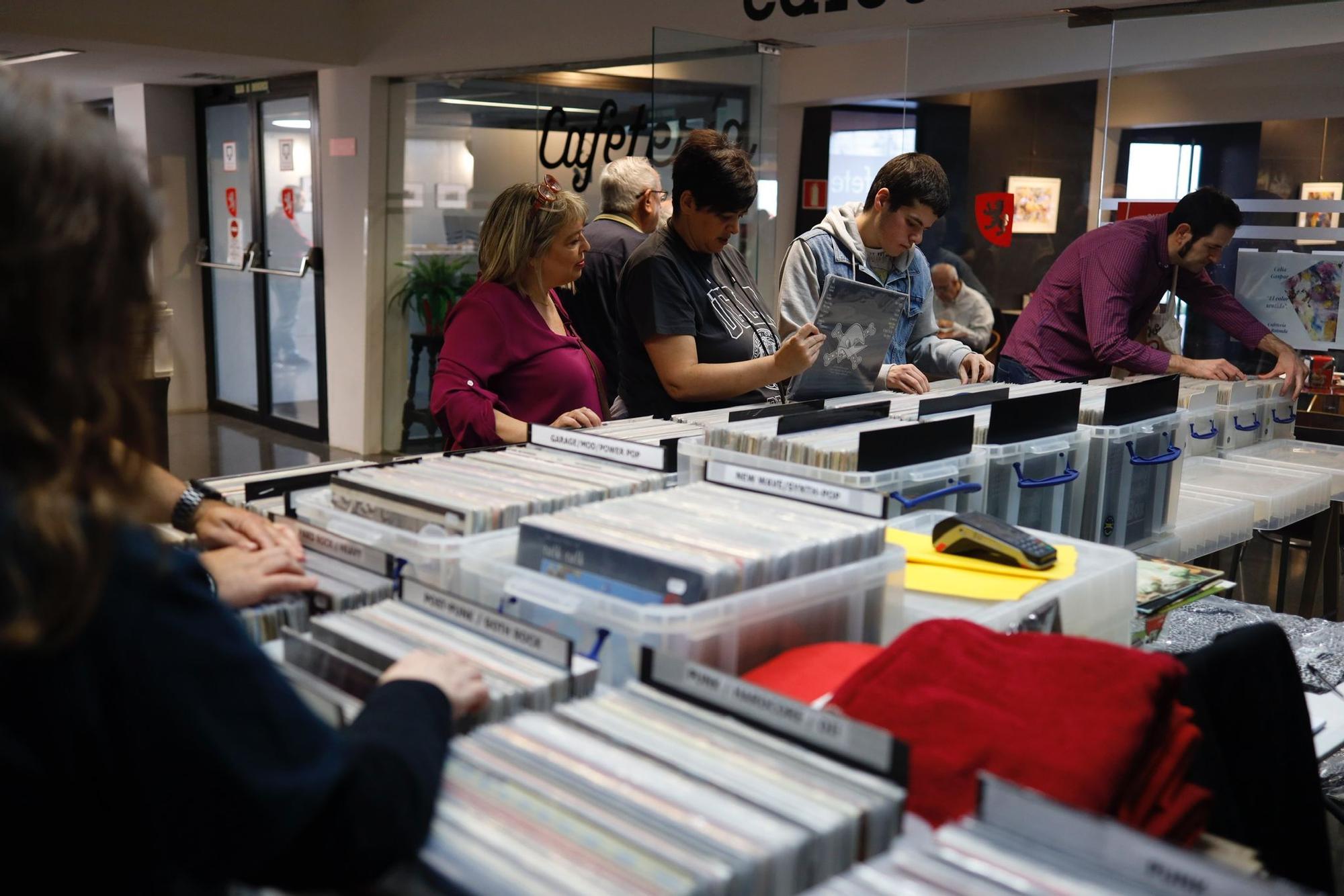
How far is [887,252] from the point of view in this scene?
324 cm

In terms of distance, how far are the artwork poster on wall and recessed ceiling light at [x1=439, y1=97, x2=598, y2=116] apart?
3.34 m

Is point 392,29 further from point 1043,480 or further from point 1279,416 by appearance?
point 1043,480

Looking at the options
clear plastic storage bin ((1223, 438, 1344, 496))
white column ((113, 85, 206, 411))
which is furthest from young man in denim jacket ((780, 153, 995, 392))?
white column ((113, 85, 206, 411))

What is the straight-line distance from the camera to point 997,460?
201 centimetres

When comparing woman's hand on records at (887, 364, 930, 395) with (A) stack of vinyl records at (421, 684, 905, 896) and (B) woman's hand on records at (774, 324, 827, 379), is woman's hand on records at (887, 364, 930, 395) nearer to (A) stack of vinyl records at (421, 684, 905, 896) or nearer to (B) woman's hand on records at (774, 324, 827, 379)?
(B) woman's hand on records at (774, 324, 827, 379)

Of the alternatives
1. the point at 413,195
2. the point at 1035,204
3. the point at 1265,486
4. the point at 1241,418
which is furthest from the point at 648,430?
the point at 413,195

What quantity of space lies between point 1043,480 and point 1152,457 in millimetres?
480

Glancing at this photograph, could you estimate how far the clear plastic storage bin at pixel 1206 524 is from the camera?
2.51 m

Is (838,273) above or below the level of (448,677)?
above

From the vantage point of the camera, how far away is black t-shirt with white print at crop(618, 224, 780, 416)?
2.71m

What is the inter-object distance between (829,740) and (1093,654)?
0.29 m

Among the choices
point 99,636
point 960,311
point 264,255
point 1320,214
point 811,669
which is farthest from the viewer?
point 264,255

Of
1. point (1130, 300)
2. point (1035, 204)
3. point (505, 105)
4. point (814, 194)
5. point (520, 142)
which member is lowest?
point (1130, 300)

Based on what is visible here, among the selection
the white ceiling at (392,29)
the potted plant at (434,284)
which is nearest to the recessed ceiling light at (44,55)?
the white ceiling at (392,29)
